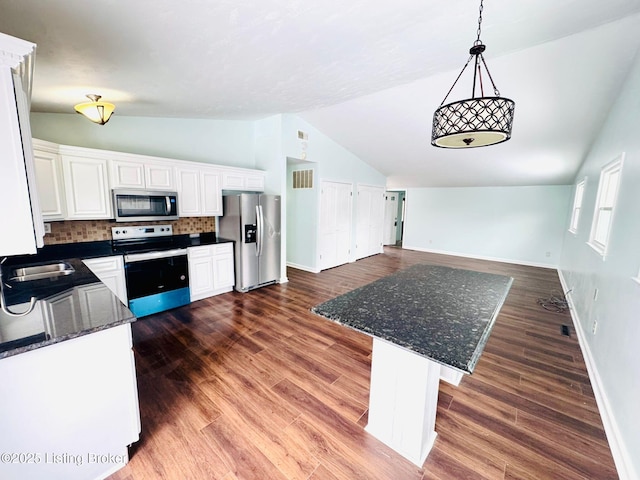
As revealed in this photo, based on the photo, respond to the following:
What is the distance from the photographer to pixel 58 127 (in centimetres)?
287

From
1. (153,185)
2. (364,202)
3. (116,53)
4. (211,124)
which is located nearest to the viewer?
(116,53)

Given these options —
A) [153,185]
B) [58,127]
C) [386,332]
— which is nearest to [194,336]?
[153,185]

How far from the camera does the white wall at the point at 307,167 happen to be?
4586mm

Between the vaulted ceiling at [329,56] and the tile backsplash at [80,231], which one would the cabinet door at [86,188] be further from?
the vaulted ceiling at [329,56]

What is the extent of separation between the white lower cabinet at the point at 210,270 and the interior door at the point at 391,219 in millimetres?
5953

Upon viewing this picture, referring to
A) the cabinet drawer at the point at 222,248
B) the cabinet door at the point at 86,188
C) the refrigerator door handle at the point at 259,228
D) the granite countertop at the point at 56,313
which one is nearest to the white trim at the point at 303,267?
the refrigerator door handle at the point at 259,228

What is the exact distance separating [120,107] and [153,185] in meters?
0.88

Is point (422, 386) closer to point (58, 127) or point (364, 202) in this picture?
point (58, 127)

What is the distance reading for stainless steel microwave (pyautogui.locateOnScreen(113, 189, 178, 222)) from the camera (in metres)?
3.02

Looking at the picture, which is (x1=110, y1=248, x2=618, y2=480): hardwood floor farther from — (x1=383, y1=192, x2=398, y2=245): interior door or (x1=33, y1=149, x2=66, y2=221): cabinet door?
(x1=383, y1=192, x2=398, y2=245): interior door

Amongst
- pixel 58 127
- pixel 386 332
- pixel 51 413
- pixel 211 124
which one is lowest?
pixel 51 413

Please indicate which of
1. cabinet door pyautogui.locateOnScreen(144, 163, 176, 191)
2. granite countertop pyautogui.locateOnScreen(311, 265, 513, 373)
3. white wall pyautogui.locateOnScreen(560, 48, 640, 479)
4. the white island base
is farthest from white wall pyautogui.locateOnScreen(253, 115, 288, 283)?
white wall pyautogui.locateOnScreen(560, 48, 640, 479)

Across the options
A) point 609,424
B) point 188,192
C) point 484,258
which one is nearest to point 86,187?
point 188,192

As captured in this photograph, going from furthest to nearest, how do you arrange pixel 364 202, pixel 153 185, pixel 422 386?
pixel 364 202
pixel 153 185
pixel 422 386
